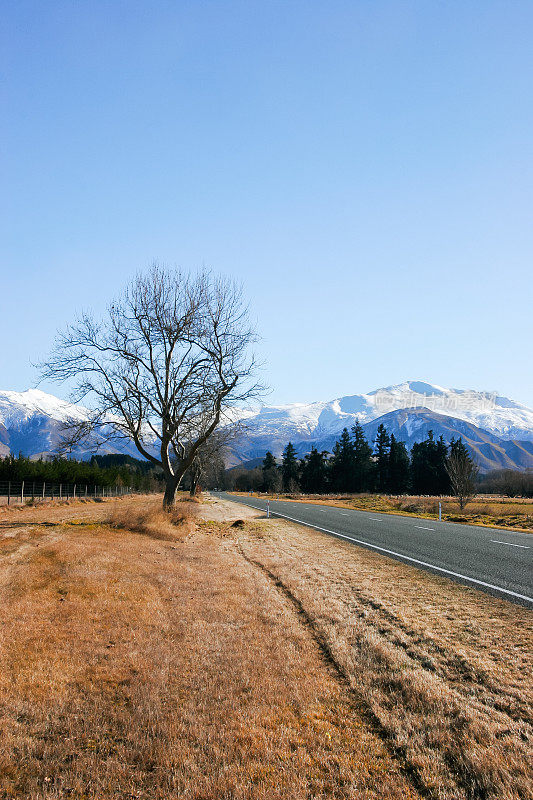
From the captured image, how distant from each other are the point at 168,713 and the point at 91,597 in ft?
13.2

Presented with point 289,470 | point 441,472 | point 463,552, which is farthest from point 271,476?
point 463,552

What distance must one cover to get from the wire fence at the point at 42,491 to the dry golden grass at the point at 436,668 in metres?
37.7

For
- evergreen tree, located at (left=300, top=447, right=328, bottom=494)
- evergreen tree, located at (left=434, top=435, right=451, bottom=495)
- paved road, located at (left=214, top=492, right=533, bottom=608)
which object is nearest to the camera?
paved road, located at (left=214, top=492, right=533, bottom=608)

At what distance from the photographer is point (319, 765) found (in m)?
3.47

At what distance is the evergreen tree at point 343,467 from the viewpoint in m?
93.6

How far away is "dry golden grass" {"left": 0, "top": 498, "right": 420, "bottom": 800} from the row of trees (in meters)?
74.1

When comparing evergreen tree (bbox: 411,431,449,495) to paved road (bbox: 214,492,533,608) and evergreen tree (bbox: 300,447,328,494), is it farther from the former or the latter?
paved road (bbox: 214,492,533,608)

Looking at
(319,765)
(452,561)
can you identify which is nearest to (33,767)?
(319,765)

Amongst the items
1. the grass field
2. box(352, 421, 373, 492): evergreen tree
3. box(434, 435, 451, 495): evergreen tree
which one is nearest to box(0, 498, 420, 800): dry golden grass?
the grass field

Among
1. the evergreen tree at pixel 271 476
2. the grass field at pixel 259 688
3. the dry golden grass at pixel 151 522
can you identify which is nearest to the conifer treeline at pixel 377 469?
the evergreen tree at pixel 271 476

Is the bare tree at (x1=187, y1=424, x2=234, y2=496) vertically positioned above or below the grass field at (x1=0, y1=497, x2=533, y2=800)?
above

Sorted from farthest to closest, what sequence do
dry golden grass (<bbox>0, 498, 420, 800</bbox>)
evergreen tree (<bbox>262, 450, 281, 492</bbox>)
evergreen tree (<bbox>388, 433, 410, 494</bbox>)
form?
evergreen tree (<bbox>262, 450, 281, 492</bbox>) → evergreen tree (<bbox>388, 433, 410, 494</bbox>) → dry golden grass (<bbox>0, 498, 420, 800</bbox>)

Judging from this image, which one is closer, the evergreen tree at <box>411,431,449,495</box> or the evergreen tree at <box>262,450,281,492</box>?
the evergreen tree at <box>411,431,449,495</box>

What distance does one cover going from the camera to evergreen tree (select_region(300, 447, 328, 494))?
99.2 m
